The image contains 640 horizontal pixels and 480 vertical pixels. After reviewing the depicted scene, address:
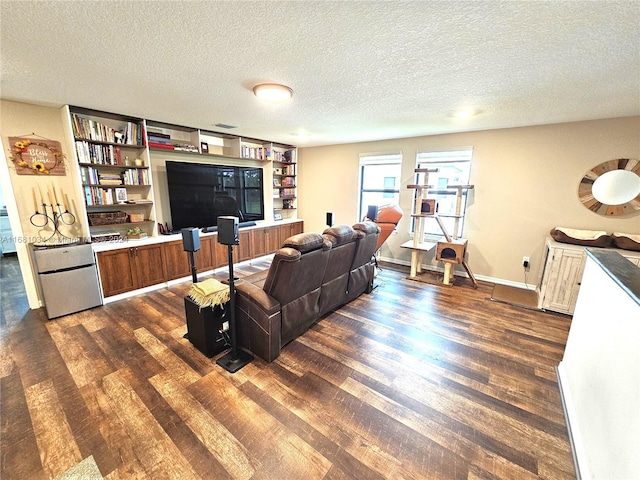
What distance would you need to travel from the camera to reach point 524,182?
3701mm

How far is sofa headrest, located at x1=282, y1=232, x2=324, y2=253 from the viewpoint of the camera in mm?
2123

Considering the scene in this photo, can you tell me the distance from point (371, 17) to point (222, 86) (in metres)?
1.50

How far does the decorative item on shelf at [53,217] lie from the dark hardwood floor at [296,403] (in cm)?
90

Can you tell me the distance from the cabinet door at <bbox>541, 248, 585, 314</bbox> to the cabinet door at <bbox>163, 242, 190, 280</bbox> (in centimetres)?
492

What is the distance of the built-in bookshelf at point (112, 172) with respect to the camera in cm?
311


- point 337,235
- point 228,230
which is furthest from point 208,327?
point 337,235

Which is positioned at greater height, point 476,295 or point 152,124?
point 152,124

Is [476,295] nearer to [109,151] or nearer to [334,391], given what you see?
[334,391]

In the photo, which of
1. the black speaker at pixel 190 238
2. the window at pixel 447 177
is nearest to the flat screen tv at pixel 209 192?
the black speaker at pixel 190 238

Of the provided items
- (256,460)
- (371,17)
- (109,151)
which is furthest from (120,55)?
(256,460)

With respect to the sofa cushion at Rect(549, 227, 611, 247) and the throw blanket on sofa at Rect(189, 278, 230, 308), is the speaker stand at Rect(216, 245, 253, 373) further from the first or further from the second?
the sofa cushion at Rect(549, 227, 611, 247)

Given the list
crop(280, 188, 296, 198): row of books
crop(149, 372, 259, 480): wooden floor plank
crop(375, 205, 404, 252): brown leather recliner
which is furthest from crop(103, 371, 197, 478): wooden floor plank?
crop(280, 188, 296, 198): row of books

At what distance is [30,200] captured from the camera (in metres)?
2.92

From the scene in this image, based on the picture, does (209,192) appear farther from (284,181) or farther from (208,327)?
(208,327)
